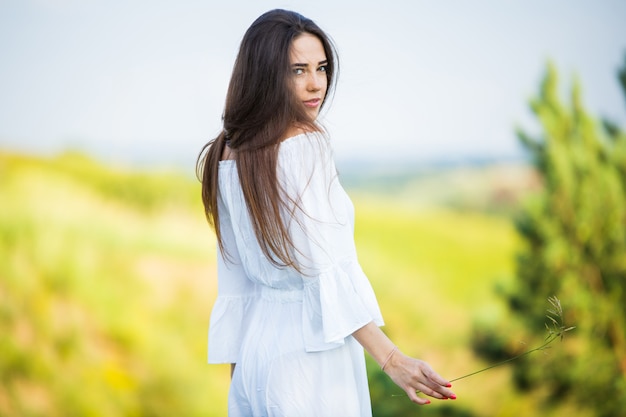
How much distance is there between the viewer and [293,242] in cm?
138

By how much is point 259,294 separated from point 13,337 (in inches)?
107

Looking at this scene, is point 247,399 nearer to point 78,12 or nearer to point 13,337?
point 13,337

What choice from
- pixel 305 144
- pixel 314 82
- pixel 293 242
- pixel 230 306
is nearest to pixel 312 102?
pixel 314 82

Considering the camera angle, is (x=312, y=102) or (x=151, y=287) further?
(x=151, y=287)

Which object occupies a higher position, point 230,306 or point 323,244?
point 323,244

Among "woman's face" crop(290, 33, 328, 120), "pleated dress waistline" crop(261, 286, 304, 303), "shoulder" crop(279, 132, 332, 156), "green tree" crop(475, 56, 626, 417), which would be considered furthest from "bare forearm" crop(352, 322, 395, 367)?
"green tree" crop(475, 56, 626, 417)

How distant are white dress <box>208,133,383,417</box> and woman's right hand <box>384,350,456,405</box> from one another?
0.31 feet

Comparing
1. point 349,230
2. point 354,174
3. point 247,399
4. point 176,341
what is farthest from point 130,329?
point 349,230

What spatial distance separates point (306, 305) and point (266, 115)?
14.9 inches

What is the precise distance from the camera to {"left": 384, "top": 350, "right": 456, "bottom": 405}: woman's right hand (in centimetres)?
132

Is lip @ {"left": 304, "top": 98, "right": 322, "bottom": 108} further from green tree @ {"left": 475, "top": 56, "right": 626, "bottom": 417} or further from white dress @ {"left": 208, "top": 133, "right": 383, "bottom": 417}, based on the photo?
green tree @ {"left": 475, "top": 56, "right": 626, "bottom": 417}

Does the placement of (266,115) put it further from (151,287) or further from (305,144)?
(151,287)

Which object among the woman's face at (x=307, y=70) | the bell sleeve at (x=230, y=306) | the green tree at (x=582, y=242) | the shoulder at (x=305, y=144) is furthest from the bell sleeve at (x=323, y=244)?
the green tree at (x=582, y=242)

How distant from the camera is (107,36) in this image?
13.6ft
